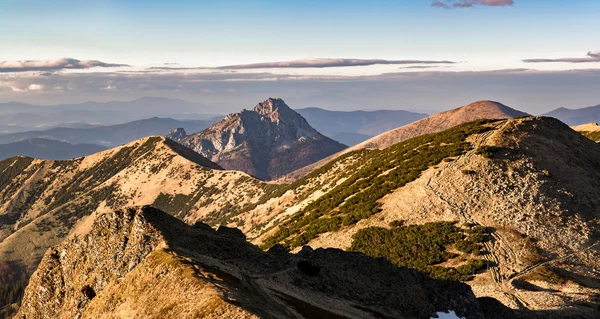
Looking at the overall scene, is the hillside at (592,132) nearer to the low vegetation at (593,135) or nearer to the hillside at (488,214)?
the low vegetation at (593,135)

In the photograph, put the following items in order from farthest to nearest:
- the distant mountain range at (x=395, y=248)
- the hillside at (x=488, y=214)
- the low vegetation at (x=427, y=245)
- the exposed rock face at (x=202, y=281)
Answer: the low vegetation at (x=427, y=245), the hillside at (x=488, y=214), the distant mountain range at (x=395, y=248), the exposed rock face at (x=202, y=281)

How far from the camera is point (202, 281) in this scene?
2853 cm

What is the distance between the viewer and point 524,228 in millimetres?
64875

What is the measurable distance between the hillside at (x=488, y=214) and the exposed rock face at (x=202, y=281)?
1614cm

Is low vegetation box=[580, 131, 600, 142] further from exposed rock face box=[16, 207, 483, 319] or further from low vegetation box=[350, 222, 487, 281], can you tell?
exposed rock face box=[16, 207, 483, 319]

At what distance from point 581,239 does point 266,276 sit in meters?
52.2

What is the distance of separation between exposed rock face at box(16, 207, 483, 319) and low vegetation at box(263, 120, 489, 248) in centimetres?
3252

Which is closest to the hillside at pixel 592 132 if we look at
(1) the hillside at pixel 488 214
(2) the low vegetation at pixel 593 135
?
(2) the low vegetation at pixel 593 135

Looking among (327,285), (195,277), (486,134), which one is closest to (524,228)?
(486,134)

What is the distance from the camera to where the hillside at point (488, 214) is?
55812 millimetres

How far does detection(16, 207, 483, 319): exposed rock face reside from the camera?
28656 mm

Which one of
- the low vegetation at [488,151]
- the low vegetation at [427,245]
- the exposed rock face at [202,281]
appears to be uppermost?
the low vegetation at [488,151]

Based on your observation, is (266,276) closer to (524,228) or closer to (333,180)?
(524,228)

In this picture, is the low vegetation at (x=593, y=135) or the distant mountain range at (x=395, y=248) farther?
the low vegetation at (x=593, y=135)
